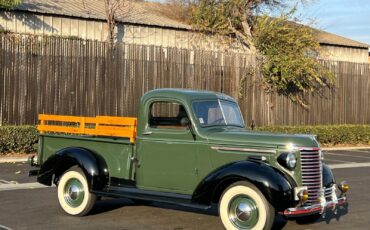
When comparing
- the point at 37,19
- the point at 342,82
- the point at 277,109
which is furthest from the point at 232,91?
the point at 37,19

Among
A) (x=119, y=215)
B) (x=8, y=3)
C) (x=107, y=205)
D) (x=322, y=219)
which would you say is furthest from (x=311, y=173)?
(x=8, y=3)

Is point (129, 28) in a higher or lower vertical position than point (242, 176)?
higher

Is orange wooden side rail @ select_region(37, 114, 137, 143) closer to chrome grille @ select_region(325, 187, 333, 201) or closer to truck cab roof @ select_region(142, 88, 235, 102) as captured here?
truck cab roof @ select_region(142, 88, 235, 102)

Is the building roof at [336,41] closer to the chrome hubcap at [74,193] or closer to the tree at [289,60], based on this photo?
the tree at [289,60]

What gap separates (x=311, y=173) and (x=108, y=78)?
13.2 meters

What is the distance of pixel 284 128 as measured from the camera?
2252 cm

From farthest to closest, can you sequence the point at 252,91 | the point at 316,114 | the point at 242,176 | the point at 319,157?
the point at 316,114 < the point at 252,91 < the point at 319,157 < the point at 242,176

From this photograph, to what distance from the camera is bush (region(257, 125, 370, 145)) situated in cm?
2259

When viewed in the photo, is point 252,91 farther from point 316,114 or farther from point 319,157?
point 319,157

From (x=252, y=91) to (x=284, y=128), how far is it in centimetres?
209

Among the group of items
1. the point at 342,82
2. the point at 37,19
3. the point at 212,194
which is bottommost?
the point at 212,194

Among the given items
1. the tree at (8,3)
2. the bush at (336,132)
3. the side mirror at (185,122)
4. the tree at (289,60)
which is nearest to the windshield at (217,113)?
the side mirror at (185,122)

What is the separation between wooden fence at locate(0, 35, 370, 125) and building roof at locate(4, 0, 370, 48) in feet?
11.9

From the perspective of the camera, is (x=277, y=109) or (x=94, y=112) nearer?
(x=94, y=112)
